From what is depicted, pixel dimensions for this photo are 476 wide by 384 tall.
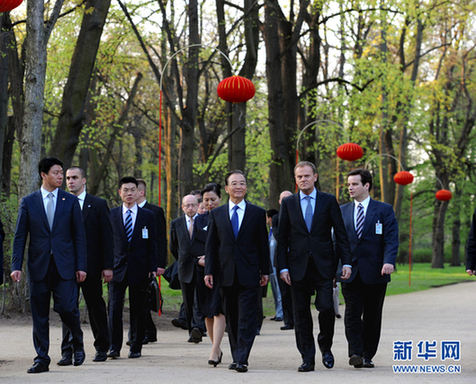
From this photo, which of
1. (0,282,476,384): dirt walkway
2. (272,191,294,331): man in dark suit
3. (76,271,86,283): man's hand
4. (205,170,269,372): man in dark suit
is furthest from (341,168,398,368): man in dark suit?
(272,191,294,331): man in dark suit

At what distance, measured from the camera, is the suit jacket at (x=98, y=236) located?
8.02m

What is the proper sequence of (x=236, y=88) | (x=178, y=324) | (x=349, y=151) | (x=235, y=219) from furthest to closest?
(x=349, y=151), (x=236, y=88), (x=178, y=324), (x=235, y=219)

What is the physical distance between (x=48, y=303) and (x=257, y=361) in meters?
2.49

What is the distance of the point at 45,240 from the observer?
23.8 ft

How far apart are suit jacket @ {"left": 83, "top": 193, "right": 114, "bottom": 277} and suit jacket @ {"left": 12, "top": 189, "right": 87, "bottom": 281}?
59 centimetres

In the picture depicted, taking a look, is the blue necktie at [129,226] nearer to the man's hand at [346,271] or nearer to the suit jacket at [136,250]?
the suit jacket at [136,250]

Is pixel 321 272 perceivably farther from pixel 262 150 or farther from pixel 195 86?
pixel 262 150

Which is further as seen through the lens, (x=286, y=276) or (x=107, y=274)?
(x=107, y=274)

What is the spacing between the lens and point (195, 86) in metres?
18.8

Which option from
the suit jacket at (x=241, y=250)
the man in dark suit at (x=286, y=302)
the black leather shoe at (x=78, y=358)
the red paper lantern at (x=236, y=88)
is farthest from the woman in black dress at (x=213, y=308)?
the red paper lantern at (x=236, y=88)

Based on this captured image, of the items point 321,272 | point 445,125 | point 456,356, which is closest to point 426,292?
point 456,356

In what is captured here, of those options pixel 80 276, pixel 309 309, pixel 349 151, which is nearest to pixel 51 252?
pixel 80 276

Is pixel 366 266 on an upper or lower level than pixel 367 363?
upper

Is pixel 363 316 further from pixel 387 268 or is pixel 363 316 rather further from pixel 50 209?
pixel 50 209
